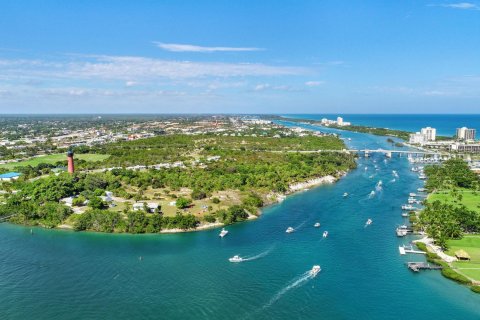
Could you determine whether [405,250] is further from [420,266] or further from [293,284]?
[293,284]

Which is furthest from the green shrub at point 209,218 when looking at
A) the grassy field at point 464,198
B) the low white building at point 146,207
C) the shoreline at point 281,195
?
the grassy field at point 464,198

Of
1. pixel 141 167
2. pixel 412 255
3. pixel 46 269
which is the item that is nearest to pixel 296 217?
pixel 412 255

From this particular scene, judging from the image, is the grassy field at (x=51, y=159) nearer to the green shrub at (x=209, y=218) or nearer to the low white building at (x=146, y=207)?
the low white building at (x=146, y=207)

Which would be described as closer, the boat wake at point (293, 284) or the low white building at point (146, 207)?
the boat wake at point (293, 284)

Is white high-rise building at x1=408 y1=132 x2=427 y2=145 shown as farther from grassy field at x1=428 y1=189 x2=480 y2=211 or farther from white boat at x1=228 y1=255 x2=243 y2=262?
white boat at x1=228 y1=255 x2=243 y2=262

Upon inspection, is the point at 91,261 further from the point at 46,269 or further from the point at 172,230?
the point at 172,230

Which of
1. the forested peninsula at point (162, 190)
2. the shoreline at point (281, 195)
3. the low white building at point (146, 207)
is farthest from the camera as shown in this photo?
the low white building at point (146, 207)

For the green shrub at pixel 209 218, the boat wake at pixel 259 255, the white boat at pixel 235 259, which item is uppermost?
the green shrub at pixel 209 218

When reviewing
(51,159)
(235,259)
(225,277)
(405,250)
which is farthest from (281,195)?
(51,159)
